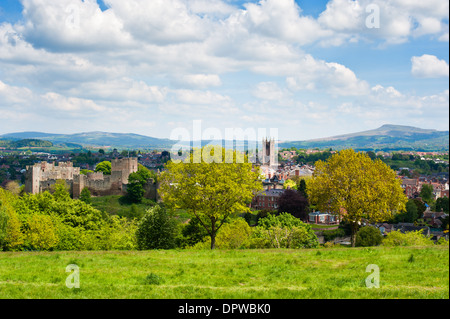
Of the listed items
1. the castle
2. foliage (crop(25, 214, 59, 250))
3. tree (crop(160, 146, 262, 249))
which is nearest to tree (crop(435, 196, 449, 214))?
the castle

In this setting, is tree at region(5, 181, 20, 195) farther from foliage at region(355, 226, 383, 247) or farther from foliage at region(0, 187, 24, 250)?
foliage at region(355, 226, 383, 247)

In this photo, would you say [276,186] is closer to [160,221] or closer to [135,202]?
[135,202]

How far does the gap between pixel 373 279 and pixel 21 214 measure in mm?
35699

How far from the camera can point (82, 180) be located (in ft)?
244

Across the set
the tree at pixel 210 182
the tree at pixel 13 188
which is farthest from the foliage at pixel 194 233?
the tree at pixel 13 188

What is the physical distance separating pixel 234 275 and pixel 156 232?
1892 centimetres

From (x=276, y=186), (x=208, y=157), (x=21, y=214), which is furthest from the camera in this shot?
(x=276, y=186)

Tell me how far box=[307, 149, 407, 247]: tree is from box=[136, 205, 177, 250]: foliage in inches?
426

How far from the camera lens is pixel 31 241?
3456 cm

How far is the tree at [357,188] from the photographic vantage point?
25.9 metres

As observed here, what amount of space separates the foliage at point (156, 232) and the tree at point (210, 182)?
6.20m

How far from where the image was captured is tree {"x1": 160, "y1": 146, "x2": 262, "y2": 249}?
80.5ft

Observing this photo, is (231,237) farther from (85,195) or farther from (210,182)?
(85,195)
